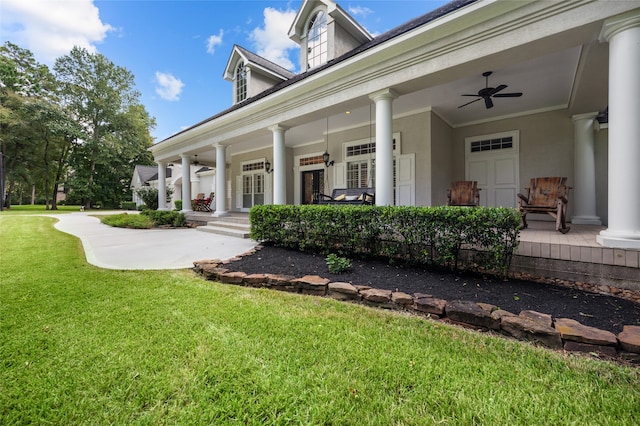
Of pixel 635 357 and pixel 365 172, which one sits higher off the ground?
pixel 365 172

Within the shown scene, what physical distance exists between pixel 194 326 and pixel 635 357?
305 centimetres

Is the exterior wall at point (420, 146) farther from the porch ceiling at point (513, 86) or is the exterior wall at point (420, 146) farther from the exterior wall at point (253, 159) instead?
the exterior wall at point (253, 159)

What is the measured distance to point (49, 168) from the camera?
2241 cm

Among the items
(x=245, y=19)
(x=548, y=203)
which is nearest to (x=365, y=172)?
(x=548, y=203)

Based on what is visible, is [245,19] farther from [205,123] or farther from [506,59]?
[506,59]

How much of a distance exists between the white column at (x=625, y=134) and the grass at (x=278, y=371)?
2087mm

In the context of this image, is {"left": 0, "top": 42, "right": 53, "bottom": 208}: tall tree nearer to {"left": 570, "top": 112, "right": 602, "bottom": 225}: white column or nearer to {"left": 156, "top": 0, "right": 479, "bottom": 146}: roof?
{"left": 156, "top": 0, "right": 479, "bottom": 146}: roof

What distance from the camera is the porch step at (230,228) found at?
6755mm

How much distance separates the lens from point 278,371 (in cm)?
158

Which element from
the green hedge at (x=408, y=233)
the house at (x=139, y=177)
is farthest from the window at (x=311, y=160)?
the house at (x=139, y=177)

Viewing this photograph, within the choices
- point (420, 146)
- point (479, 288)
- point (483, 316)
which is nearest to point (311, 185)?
point (420, 146)

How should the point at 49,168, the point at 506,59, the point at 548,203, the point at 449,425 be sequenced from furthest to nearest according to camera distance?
the point at 49,168 < the point at 548,203 < the point at 506,59 < the point at 449,425

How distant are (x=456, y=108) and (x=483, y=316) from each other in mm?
6078

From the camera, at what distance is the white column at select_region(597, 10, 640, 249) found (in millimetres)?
2828
